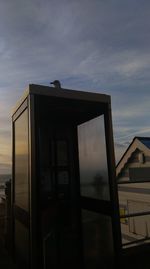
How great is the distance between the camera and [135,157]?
9.90 m

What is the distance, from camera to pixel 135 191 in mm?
8148

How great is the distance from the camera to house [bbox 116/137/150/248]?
7773 mm

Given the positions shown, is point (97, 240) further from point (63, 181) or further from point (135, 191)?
point (135, 191)

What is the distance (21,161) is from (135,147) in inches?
278

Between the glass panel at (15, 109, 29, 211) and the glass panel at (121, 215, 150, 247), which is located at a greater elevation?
the glass panel at (15, 109, 29, 211)

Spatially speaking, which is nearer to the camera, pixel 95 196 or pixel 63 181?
pixel 95 196

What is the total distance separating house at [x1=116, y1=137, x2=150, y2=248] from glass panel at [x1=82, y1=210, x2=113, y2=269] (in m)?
3.11

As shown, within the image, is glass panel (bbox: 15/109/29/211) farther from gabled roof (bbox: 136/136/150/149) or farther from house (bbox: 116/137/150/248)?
gabled roof (bbox: 136/136/150/149)

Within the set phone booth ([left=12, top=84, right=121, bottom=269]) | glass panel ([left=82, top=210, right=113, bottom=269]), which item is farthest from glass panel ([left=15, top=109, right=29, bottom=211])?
glass panel ([left=82, top=210, right=113, bottom=269])

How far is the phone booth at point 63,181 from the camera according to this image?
9.25 ft

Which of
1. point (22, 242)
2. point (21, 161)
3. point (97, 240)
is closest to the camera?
point (22, 242)

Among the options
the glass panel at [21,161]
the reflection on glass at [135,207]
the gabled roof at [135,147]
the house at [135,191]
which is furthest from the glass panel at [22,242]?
the gabled roof at [135,147]

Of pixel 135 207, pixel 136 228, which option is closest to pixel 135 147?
pixel 135 207

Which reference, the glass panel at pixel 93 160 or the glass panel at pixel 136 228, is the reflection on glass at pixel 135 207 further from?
the glass panel at pixel 93 160
